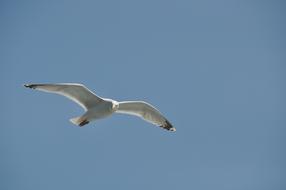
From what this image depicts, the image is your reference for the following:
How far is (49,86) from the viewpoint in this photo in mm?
17766

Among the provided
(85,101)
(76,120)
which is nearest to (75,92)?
(85,101)

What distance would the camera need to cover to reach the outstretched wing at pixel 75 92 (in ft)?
58.2

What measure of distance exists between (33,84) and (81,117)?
1.40m

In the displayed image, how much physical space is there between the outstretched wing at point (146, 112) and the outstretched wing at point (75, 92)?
2.82 feet

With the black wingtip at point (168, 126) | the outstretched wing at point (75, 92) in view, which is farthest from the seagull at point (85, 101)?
the black wingtip at point (168, 126)

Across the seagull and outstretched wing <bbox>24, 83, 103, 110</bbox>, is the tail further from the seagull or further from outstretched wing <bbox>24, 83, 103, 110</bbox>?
outstretched wing <bbox>24, 83, 103, 110</bbox>

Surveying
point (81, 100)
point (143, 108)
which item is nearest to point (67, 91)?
point (81, 100)

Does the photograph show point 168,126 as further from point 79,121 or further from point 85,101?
point 79,121

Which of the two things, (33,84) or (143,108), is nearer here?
(33,84)

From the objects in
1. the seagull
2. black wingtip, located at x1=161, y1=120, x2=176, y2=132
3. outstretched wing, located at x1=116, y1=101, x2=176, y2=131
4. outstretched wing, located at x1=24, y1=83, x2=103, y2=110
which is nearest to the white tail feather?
the seagull

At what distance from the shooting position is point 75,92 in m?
18.2

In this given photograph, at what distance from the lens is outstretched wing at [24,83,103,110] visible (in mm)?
17734

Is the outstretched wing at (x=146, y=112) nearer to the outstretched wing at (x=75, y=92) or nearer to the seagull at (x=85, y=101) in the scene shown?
the seagull at (x=85, y=101)

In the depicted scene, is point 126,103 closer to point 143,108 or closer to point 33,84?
point 143,108
